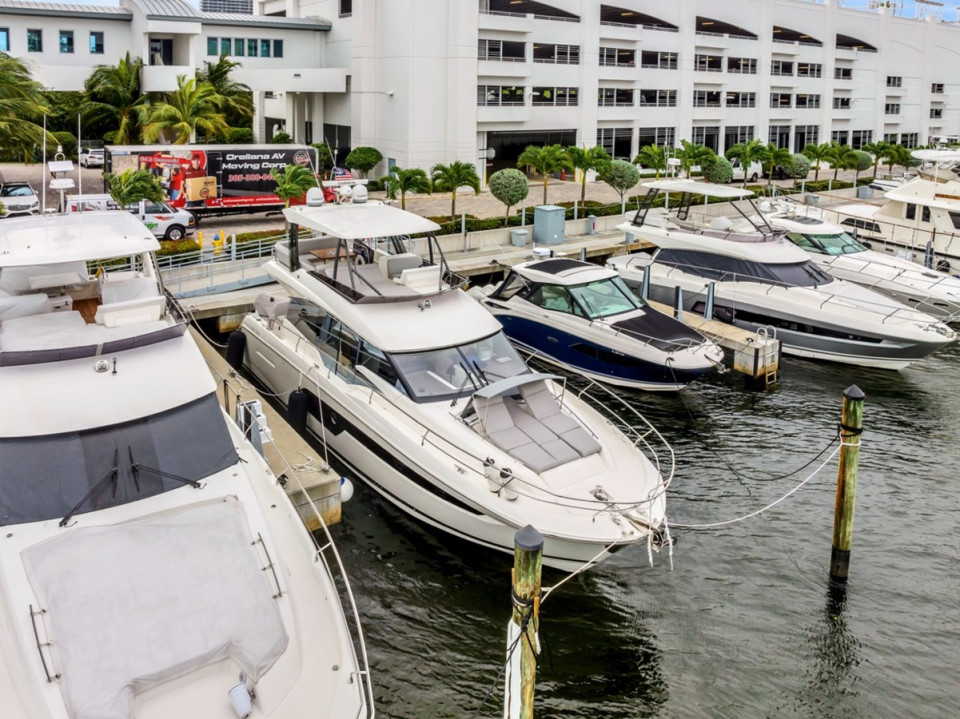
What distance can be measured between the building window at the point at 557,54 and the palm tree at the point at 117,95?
64.7 feet

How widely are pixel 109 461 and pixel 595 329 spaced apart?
458 inches

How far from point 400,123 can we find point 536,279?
2629 centimetres

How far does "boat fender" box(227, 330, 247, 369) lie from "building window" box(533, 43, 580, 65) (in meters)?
33.9

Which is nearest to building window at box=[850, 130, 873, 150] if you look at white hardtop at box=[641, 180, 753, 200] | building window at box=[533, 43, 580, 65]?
building window at box=[533, 43, 580, 65]

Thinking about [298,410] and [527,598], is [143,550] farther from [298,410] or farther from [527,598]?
[298,410]

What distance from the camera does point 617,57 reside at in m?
50.7

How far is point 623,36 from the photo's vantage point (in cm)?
4988

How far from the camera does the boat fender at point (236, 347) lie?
689 inches

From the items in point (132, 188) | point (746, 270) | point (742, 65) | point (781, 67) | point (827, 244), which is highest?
point (781, 67)

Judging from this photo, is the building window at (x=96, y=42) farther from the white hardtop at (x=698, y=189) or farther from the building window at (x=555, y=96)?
the white hardtop at (x=698, y=189)

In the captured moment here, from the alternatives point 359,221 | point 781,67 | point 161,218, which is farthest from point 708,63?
point 359,221

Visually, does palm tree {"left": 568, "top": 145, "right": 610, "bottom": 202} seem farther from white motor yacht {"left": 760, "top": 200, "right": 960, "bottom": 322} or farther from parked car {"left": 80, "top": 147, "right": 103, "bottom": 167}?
parked car {"left": 80, "top": 147, "right": 103, "bottom": 167}

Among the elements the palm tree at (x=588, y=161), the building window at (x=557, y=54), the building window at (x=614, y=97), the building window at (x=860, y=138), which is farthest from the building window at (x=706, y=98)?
the palm tree at (x=588, y=161)

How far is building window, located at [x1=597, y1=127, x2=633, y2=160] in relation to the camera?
2026 inches
